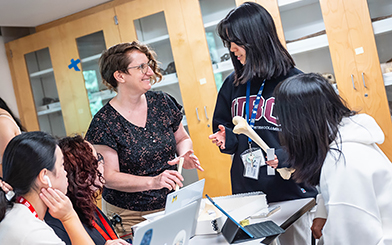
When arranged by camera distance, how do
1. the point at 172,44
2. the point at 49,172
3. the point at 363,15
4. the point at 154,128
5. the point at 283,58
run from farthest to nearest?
the point at 172,44 → the point at 363,15 → the point at 154,128 → the point at 283,58 → the point at 49,172

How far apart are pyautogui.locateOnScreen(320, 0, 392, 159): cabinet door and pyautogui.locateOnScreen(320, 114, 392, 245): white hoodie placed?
2.16 metres

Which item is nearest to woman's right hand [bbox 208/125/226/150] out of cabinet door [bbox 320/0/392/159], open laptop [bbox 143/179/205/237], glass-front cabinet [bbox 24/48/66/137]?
open laptop [bbox 143/179/205/237]

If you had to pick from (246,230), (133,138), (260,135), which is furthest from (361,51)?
(246,230)

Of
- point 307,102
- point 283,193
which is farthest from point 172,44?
point 307,102

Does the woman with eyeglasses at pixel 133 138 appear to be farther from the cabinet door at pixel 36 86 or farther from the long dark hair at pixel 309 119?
the cabinet door at pixel 36 86

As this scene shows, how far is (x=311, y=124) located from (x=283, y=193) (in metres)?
0.53

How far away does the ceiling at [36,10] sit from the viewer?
351 cm

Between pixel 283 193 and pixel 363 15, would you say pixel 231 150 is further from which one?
pixel 363 15

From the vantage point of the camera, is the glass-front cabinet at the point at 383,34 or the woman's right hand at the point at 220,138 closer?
the woman's right hand at the point at 220,138

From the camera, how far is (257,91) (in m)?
1.77

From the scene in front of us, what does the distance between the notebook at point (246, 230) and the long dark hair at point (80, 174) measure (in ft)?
1.66

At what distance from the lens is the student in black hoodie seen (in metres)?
1.64

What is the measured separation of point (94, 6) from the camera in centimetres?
404

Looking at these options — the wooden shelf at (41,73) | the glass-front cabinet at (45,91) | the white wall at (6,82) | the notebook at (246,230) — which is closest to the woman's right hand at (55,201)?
the notebook at (246,230)
